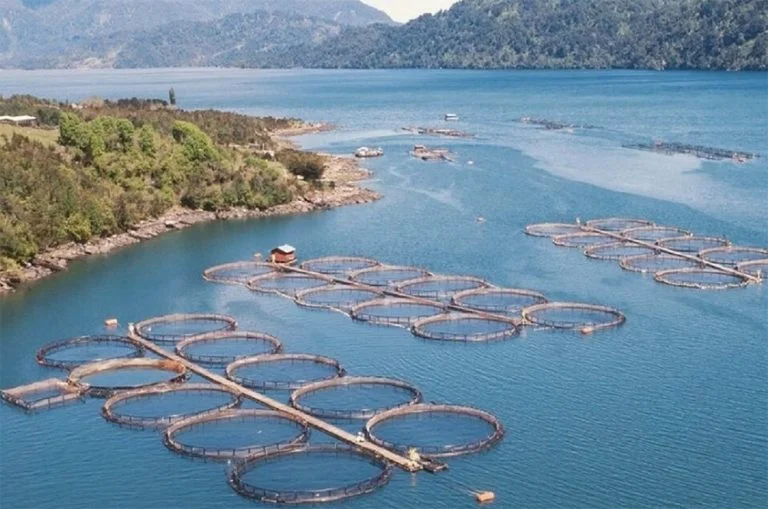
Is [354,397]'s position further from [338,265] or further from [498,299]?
[338,265]

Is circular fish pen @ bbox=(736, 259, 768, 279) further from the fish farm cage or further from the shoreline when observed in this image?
the shoreline

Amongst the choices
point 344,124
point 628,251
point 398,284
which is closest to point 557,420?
point 398,284

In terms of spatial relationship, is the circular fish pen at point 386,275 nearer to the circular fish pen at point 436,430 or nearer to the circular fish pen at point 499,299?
the circular fish pen at point 499,299

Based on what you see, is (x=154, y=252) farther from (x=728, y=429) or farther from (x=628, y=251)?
(x=728, y=429)

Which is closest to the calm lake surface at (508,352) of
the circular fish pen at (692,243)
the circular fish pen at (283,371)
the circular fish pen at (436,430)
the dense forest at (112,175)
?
the circular fish pen at (436,430)

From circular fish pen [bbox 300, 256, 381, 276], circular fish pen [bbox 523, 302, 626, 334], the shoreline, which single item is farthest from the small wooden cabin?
circular fish pen [bbox 523, 302, 626, 334]

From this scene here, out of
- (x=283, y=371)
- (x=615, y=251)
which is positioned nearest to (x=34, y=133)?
(x=615, y=251)
